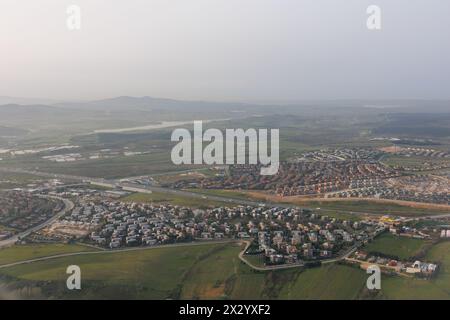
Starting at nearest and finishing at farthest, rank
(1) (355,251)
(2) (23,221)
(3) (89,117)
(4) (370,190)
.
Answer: (1) (355,251), (2) (23,221), (4) (370,190), (3) (89,117)

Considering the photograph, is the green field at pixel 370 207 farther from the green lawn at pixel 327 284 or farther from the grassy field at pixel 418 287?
the green lawn at pixel 327 284

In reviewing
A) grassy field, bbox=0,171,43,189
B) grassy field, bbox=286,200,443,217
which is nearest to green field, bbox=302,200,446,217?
grassy field, bbox=286,200,443,217

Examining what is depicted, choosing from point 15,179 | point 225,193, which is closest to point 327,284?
point 225,193

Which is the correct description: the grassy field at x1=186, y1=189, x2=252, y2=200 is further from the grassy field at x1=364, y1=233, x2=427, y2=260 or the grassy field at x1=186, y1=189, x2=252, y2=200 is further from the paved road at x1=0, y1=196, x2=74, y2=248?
the grassy field at x1=364, y1=233, x2=427, y2=260

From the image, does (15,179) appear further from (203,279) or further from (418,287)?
(418,287)
